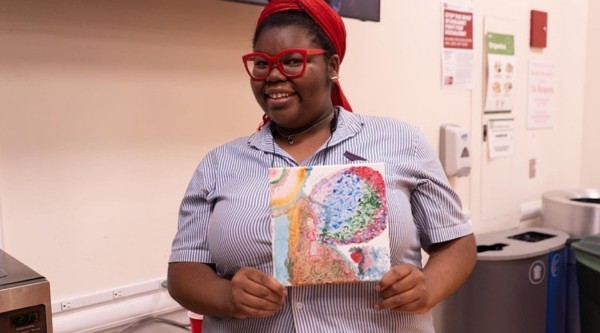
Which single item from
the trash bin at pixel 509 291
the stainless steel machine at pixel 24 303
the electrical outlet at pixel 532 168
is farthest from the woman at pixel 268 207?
the electrical outlet at pixel 532 168

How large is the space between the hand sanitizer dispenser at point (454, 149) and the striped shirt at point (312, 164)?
1.19 m

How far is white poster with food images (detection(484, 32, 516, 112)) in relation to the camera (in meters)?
2.46

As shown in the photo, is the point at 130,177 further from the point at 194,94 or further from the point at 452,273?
the point at 452,273

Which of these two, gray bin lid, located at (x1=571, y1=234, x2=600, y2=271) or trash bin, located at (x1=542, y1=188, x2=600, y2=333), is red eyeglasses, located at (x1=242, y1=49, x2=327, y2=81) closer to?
gray bin lid, located at (x1=571, y1=234, x2=600, y2=271)

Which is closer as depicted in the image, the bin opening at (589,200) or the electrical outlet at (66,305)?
the electrical outlet at (66,305)

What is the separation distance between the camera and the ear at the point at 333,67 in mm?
1107

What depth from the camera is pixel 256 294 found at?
0.92 m

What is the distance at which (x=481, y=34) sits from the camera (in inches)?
95.5

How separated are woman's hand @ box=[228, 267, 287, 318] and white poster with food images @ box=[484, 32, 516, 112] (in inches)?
72.7

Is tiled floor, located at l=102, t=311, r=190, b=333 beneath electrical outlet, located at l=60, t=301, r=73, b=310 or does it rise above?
beneath

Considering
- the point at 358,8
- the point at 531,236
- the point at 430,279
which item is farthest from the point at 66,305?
the point at 531,236

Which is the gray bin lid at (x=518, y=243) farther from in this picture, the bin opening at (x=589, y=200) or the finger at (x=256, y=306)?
the finger at (x=256, y=306)

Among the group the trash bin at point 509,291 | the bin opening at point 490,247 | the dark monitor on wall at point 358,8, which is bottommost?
the trash bin at point 509,291

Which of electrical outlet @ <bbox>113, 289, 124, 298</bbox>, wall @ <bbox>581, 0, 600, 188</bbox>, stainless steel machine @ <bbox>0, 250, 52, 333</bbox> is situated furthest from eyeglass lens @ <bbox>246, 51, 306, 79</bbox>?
wall @ <bbox>581, 0, 600, 188</bbox>
